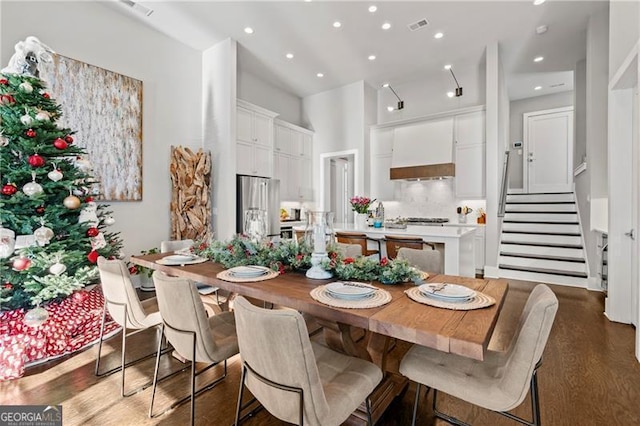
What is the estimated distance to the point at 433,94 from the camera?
Result: 245 inches

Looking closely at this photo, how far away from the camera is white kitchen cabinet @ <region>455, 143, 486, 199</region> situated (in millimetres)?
5484

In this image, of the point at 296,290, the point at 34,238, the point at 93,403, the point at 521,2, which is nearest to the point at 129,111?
the point at 34,238

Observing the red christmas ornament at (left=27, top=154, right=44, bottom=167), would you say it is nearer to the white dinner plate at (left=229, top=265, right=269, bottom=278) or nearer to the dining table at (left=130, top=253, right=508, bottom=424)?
the dining table at (left=130, top=253, right=508, bottom=424)

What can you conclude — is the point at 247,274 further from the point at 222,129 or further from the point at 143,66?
the point at 143,66

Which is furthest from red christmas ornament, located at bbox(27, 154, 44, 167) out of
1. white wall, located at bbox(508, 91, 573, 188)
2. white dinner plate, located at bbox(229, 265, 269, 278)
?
white wall, located at bbox(508, 91, 573, 188)

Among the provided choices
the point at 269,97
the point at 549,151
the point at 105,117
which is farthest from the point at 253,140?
the point at 549,151

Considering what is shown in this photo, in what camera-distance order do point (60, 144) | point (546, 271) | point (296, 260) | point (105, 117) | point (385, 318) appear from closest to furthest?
point (385, 318)
point (296, 260)
point (60, 144)
point (105, 117)
point (546, 271)

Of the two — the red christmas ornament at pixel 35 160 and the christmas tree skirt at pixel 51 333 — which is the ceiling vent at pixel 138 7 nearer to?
the red christmas ornament at pixel 35 160

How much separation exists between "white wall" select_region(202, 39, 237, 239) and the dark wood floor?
2.48 m

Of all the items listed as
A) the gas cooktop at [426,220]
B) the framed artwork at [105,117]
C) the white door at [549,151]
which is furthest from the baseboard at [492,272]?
the framed artwork at [105,117]

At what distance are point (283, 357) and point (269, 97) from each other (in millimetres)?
6249

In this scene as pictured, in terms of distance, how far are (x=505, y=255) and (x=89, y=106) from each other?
6.70 meters

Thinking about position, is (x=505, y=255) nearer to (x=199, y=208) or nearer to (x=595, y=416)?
(x=595, y=416)

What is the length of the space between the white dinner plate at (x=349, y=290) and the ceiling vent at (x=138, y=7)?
181 inches
